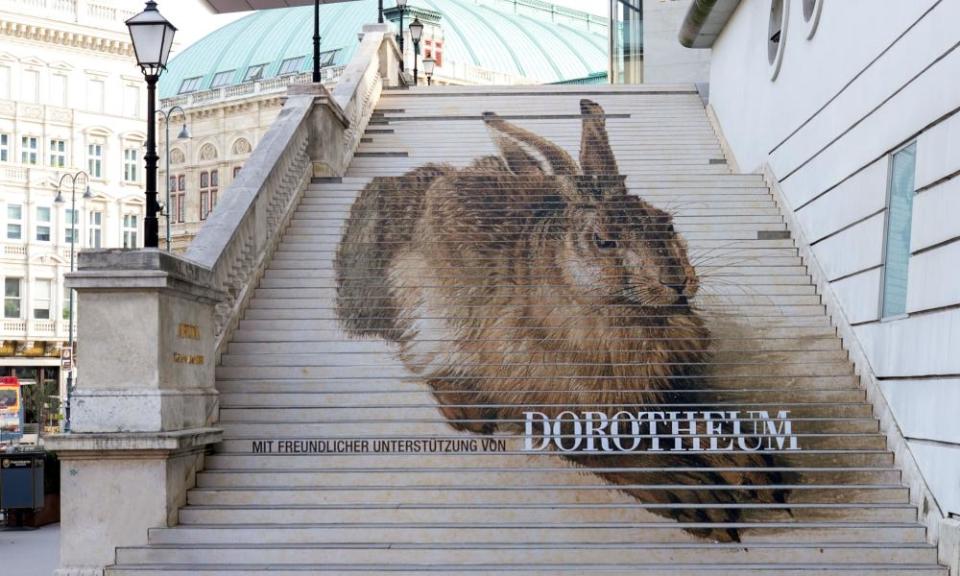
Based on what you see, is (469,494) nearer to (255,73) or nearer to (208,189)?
(208,189)

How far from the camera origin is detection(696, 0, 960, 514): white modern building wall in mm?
12648

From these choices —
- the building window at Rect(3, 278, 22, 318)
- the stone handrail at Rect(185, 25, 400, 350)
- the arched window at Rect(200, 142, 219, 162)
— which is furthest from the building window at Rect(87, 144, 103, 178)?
the stone handrail at Rect(185, 25, 400, 350)

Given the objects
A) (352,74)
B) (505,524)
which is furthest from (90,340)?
(352,74)

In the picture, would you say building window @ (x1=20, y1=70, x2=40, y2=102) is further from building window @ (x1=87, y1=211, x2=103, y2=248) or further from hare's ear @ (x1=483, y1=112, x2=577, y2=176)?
hare's ear @ (x1=483, y1=112, x2=577, y2=176)

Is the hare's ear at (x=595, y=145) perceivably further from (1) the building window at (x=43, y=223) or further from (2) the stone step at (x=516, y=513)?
(1) the building window at (x=43, y=223)

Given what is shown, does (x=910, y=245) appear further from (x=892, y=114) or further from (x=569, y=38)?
(x=569, y=38)

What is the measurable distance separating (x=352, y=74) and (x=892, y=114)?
1387 cm

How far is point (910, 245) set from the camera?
13.8 meters

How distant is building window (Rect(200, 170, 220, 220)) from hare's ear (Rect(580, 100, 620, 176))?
63745 mm

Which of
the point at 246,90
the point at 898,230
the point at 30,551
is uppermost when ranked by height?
the point at 246,90

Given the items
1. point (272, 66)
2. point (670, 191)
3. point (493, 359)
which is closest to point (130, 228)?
point (272, 66)

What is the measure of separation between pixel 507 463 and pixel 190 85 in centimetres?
8317

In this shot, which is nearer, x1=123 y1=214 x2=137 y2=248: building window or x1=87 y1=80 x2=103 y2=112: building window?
x1=87 y1=80 x2=103 y2=112: building window

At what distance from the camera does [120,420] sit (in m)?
13.0
